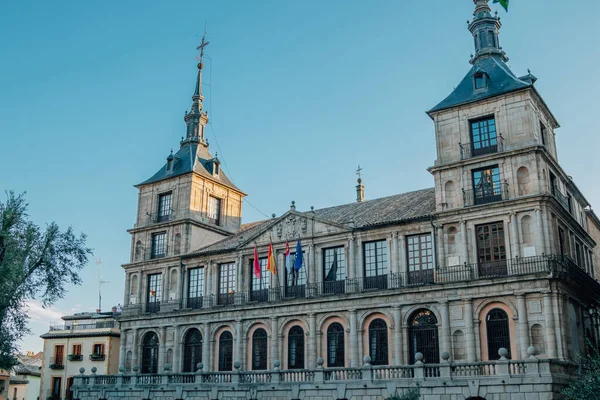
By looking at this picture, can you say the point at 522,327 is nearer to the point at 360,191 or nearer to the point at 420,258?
the point at 420,258

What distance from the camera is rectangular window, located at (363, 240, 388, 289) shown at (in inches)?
1340

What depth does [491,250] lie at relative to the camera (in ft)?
102

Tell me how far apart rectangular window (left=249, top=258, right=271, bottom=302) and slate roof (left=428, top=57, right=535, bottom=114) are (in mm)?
13122

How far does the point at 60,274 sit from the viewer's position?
31156mm

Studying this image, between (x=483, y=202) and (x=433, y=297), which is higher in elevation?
(x=483, y=202)

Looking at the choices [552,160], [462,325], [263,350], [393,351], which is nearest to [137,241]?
[263,350]

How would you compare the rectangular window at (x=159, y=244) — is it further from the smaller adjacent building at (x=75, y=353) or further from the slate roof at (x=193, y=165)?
the smaller adjacent building at (x=75, y=353)

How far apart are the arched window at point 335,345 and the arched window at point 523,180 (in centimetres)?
1159

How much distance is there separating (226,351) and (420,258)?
13109 mm

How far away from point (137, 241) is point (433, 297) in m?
22.3

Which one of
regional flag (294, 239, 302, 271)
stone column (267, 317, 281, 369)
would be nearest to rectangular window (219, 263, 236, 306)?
stone column (267, 317, 281, 369)

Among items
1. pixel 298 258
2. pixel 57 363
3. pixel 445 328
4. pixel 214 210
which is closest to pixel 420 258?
pixel 445 328

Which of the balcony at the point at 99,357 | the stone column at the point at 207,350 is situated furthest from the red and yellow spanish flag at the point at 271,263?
the balcony at the point at 99,357

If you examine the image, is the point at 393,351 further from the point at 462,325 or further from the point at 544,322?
the point at 544,322
